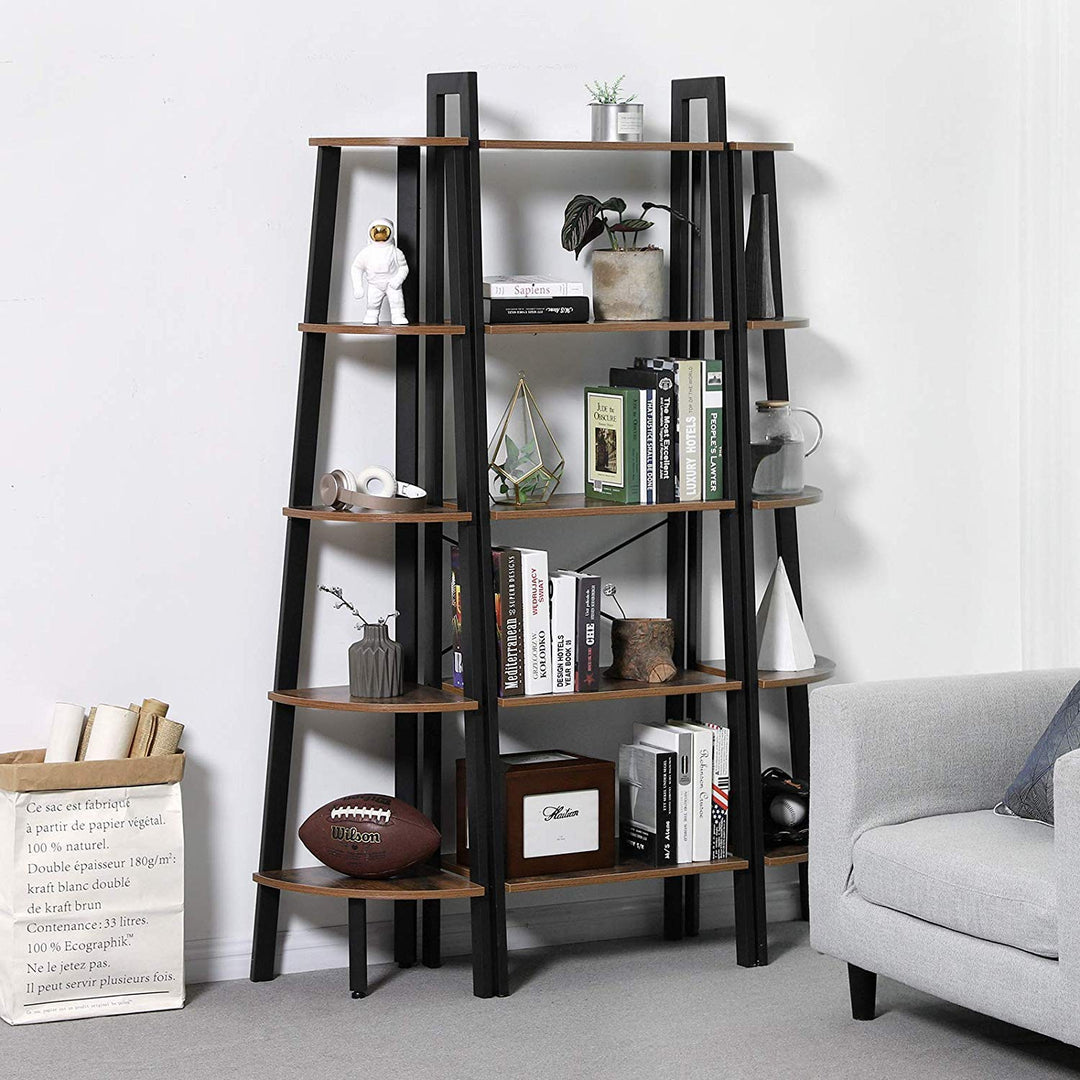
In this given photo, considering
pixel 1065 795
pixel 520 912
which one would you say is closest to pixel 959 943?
pixel 1065 795

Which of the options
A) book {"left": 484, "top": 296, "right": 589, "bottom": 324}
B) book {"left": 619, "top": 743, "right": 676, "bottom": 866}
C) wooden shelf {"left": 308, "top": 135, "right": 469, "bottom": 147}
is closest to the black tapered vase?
book {"left": 484, "top": 296, "right": 589, "bottom": 324}

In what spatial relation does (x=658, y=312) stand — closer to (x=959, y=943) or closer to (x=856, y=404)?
(x=856, y=404)

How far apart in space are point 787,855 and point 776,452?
2.85 ft

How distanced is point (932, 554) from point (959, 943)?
1.35m

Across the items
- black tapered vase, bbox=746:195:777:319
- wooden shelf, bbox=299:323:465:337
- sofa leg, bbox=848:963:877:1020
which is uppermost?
black tapered vase, bbox=746:195:777:319

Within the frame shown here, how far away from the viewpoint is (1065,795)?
251 cm

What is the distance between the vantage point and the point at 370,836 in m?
3.18

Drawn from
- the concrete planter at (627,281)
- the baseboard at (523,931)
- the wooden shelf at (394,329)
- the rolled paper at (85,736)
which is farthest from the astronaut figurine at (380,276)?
the baseboard at (523,931)

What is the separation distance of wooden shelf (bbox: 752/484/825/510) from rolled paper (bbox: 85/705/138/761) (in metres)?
1.37

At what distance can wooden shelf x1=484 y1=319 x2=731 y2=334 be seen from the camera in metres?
3.21

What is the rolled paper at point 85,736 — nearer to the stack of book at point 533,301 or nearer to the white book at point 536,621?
the white book at point 536,621

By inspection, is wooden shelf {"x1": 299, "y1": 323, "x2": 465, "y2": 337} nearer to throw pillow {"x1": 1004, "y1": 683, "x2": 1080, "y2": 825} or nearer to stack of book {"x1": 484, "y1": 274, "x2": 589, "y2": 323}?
stack of book {"x1": 484, "y1": 274, "x2": 589, "y2": 323}

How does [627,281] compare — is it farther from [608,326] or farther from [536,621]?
[536,621]

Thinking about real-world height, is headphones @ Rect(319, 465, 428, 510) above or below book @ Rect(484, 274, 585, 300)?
below
